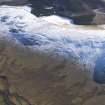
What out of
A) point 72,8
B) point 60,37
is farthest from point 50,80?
point 72,8

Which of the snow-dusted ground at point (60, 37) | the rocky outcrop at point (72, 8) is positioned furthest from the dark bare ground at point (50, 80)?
the rocky outcrop at point (72, 8)

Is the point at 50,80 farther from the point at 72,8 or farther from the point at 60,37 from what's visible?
the point at 72,8

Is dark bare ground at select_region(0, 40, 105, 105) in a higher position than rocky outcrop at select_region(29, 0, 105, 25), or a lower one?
lower

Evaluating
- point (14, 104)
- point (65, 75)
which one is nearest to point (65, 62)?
point (65, 75)

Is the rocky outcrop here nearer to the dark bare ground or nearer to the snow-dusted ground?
the snow-dusted ground

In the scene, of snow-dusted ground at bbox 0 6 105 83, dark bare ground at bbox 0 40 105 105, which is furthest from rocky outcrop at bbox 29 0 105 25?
dark bare ground at bbox 0 40 105 105

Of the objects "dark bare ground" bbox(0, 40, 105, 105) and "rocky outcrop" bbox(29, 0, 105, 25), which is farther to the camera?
"rocky outcrop" bbox(29, 0, 105, 25)

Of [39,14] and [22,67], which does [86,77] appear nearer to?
[22,67]

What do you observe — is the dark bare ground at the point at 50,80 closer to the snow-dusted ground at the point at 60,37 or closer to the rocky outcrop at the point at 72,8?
the snow-dusted ground at the point at 60,37
